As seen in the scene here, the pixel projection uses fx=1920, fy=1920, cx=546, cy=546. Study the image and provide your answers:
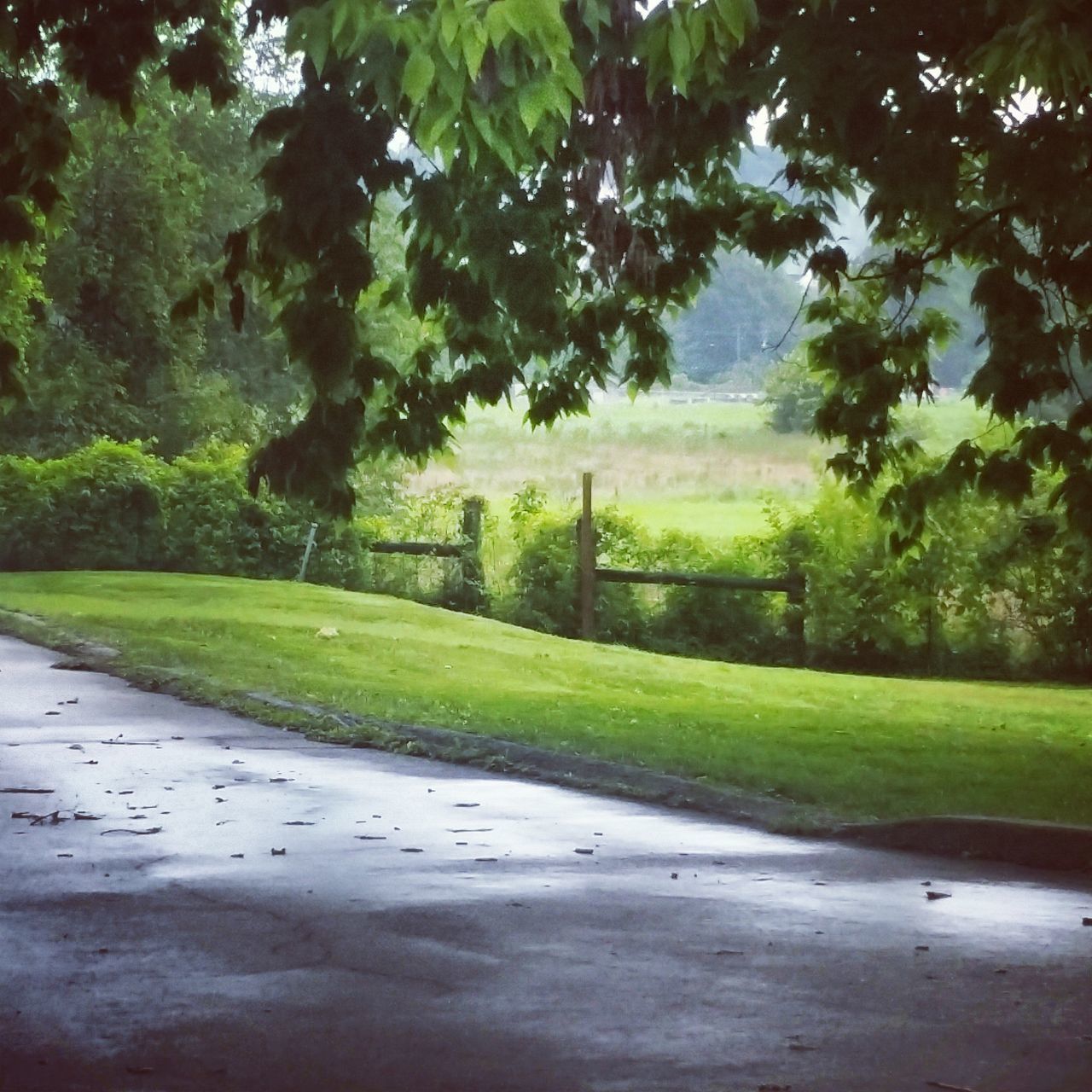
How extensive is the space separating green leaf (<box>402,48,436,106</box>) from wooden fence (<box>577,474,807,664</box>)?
60.2ft

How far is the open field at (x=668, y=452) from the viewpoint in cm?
4309

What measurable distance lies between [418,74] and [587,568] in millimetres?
19391

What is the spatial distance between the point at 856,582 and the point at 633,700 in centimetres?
708

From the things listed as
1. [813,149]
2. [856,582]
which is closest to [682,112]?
[813,149]

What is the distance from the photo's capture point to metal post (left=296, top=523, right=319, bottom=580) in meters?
29.7

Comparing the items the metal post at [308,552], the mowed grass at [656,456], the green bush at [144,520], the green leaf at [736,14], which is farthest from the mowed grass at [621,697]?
the mowed grass at [656,456]

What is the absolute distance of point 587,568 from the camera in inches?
998

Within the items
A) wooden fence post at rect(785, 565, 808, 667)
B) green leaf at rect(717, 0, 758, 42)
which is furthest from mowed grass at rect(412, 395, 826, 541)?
green leaf at rect(717, 0, 758, 42)

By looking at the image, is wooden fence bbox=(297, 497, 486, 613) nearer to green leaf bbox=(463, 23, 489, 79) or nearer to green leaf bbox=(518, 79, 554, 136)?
green leaf bbox=(518, 79, 554, 136)

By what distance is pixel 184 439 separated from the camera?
41000 millimetres

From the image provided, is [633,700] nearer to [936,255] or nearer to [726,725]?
[726,725]

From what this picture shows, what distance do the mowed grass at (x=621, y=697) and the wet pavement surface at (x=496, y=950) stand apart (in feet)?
5.93

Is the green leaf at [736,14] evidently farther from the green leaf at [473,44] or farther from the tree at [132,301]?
the tree at [132,301]

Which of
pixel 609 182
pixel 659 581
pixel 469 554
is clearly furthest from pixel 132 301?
pixel 609 182
